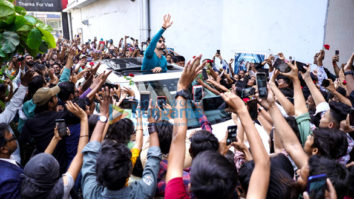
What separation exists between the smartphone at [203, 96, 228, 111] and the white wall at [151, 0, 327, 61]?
335cm

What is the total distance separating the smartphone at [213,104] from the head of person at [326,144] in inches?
84.2

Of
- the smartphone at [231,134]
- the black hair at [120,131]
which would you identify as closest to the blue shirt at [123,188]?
the black hair at [120,131]

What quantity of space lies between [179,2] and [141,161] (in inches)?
391

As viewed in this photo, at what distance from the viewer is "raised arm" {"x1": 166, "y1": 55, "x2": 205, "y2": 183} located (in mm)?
1645

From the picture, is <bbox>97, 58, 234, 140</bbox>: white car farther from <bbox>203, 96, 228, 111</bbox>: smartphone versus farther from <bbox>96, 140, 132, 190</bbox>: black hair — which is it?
<bbox>96, 140, 132, 190</bbox>: black hair

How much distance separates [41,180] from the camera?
168 cm

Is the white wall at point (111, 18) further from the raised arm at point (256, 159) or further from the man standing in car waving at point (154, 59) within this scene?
the raised arm at point (256, 159)

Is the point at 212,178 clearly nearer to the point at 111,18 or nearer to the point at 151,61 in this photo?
the point at 151,61

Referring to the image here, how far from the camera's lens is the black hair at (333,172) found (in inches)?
58.4

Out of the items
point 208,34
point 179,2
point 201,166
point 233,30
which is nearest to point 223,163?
point 201,166

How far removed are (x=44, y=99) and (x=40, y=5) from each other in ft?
48.3

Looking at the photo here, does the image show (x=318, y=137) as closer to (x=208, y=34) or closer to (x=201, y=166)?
(x=201, y=166)

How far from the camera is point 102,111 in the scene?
221 centimetres

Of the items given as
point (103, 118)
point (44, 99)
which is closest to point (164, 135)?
point (103, 118)
